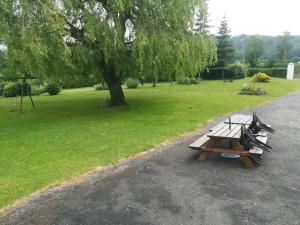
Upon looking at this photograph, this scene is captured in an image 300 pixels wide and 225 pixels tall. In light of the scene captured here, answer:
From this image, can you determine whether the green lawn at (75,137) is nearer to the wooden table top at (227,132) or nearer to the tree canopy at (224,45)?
the wooden table top at (227,132)

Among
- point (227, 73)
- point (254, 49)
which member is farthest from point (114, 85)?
point (254, 49)

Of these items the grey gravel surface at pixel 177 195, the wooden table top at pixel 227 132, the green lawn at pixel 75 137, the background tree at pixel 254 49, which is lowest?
the grey gravel surface at pixel 177 195

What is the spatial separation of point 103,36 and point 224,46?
2651cm

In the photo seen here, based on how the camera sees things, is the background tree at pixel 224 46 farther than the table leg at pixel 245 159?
Yes

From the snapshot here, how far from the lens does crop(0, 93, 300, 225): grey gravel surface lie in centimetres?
381

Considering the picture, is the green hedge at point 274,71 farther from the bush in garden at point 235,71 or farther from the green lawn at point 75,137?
the green lawn at point 75,137

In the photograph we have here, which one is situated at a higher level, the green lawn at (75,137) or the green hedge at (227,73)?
the green hedge at (227,73)

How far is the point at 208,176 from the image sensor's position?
16.9ft

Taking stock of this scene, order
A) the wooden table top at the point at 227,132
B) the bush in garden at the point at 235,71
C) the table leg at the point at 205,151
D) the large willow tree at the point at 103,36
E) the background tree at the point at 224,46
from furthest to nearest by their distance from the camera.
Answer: the background tree at the point at 224,46 → the bush in garden at the point at 235,71 → the large willow tree at the point at 103,36 → the table leg at the point at 205,151 → the wooden table top at the point at 227,132

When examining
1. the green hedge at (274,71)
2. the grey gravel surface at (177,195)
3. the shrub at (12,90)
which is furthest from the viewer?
the green hedge at (274,71)

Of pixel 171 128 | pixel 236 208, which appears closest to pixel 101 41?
pixel 171 128

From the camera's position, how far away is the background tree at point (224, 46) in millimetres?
33500

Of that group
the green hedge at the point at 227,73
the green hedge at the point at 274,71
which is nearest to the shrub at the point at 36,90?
the green hedge at the point at 227,73

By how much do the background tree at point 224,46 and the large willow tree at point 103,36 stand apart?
2253cm
